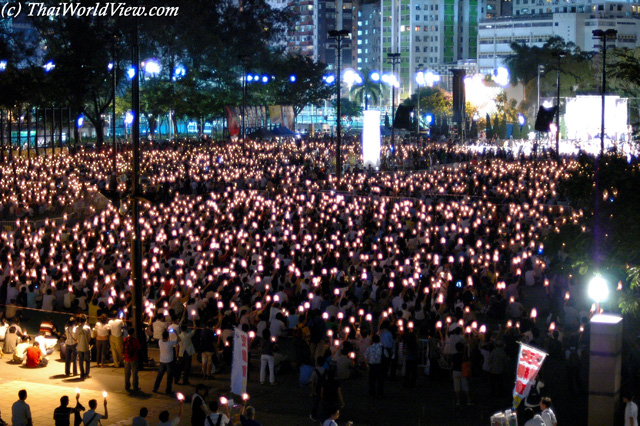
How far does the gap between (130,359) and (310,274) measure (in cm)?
656

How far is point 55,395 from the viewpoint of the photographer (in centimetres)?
1434

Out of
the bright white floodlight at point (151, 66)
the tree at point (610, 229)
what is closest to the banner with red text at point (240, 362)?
the tree at point (610, 229)

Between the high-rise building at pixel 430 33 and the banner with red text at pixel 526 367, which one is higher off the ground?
the high-rise building at pixel 430 33

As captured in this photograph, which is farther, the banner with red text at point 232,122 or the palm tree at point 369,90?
the palm tree at point 369,90

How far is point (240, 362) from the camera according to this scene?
40.0 feet

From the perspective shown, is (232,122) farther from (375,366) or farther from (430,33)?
(430,33)

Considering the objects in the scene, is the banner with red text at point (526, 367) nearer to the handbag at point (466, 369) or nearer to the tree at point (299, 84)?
the handbag at point (466, 369)

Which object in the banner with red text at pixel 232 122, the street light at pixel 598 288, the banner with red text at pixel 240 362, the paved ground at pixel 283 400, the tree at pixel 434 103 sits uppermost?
the tree at pixel 434 103

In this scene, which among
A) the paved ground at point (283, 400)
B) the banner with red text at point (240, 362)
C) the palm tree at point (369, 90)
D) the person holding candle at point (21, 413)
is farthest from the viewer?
the palm tree at point (369, 90)

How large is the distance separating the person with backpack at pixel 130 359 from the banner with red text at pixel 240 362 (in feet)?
9.99

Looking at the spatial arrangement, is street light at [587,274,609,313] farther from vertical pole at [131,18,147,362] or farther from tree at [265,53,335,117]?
tree at [265,53,335,117]

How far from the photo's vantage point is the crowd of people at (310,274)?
608 inches

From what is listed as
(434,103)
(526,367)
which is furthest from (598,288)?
(434,103)

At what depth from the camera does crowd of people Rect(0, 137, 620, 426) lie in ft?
50.7
